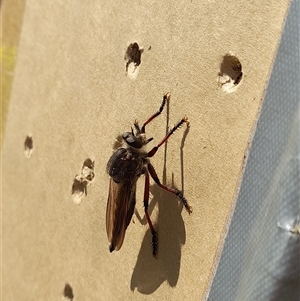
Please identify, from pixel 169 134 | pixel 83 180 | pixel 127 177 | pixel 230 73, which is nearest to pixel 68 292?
pixel 83 180

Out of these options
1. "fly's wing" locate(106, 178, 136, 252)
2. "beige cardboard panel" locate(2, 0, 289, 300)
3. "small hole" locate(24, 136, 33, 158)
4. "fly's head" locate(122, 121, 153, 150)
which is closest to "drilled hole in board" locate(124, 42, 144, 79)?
"beige cardboard panel" locate(2, 0, 289, 300)

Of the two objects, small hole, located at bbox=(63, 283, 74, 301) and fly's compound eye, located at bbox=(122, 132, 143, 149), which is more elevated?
fly's compound eye, located at bbox=(122, 132, 143, 149)

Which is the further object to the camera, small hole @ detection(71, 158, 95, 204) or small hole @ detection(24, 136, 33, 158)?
small hole @ detection(24, 136, 33, 158)

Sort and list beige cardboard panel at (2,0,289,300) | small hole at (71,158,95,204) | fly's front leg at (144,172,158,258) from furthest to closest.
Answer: small hole at (71,158,95,204) < fly's front leg at (144,172,158,258) < beige cardboard panel at (2,0,289,300)

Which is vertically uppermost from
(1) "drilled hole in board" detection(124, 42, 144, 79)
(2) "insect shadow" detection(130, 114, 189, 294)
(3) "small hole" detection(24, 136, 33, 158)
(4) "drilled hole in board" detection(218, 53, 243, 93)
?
(1) "drilled hole in board" detection(124, 42, 144, 79)

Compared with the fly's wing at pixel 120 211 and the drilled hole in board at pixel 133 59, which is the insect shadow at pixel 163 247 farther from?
the drilled hole in board at pixel 133 59

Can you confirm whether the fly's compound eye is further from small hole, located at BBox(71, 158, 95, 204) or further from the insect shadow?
small hole, located at BBox(71, 158, 95, 204)

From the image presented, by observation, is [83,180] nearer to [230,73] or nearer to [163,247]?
[163,247]
